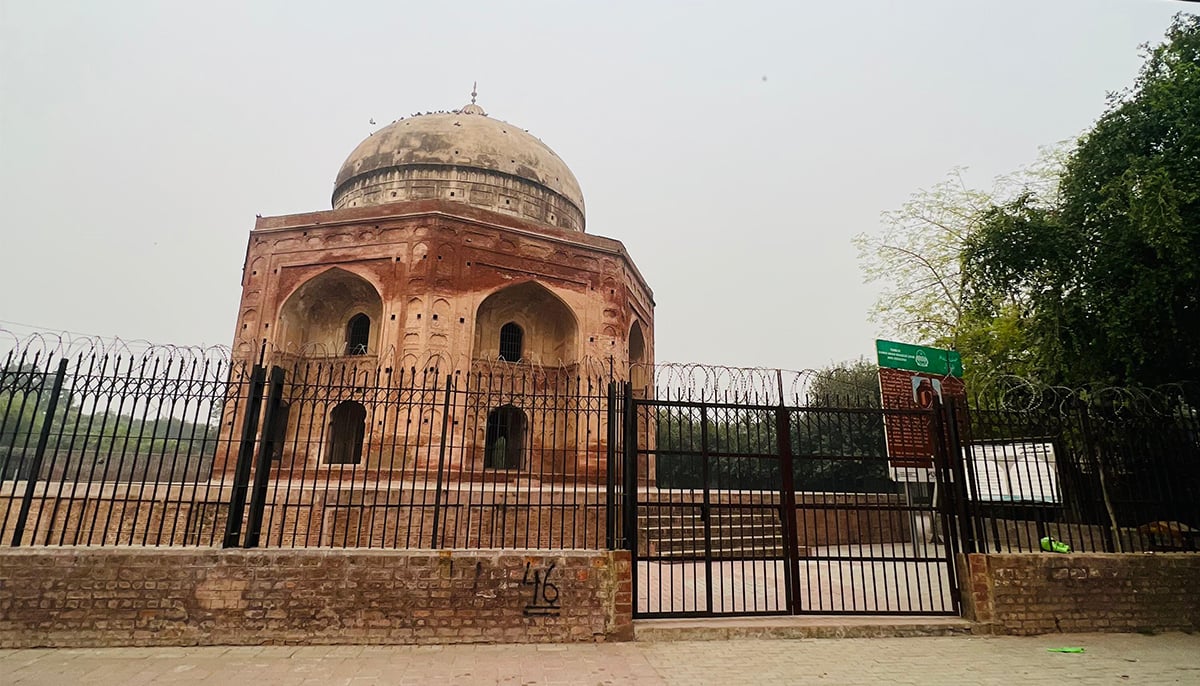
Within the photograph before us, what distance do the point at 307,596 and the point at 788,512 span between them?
196 inches

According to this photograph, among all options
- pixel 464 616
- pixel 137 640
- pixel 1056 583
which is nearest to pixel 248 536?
pixel 137 640

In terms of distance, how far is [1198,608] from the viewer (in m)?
7.25

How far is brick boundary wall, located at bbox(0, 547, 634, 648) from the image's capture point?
5.75 m

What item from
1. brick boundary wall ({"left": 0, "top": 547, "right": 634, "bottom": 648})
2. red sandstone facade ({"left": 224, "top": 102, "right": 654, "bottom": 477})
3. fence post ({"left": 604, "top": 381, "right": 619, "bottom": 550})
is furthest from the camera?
red sandstone facade ({"left": 224, "top": 102, "right": 654, "bottom": 477})

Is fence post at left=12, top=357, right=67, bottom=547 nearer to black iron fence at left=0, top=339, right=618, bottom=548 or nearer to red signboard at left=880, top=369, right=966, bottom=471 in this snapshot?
black iron fence at left=0, top=339, right=618, bottom=548

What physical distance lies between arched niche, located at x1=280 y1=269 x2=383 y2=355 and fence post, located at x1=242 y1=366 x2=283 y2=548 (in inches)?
380

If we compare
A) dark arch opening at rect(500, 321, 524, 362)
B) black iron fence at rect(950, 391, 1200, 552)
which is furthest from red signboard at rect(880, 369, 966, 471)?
dark arch opening at rect(500, 321, 524, 362)

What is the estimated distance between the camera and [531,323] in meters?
17.6

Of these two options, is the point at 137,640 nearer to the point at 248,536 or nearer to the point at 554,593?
the point at 248,536

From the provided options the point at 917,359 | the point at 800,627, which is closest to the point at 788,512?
the point at 800,627

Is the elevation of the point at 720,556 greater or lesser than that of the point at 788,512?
lesser

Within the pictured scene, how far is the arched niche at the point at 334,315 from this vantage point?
16328 mm

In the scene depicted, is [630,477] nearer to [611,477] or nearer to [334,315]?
[611,477]

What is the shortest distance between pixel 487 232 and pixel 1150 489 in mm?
13740
